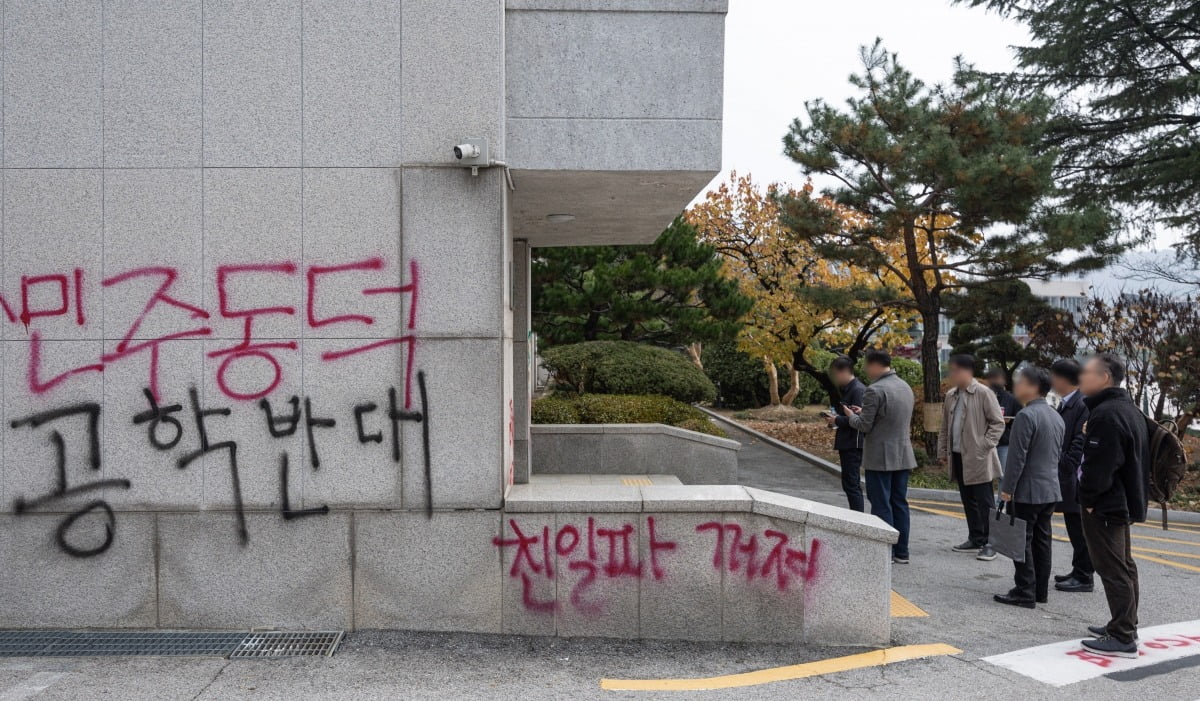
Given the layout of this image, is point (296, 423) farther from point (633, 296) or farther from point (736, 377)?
point (736, 377)

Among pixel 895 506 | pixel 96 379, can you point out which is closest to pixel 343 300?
pixel 96 379

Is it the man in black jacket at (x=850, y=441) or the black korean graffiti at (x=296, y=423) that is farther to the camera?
the man in black jacket at (x=850, y=441)

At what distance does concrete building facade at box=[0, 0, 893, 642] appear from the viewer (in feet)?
17.6

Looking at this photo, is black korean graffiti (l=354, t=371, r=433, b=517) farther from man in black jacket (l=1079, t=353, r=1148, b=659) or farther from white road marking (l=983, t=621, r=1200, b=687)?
man in black jacket (l=1079, t=353, r=1148, b=659)

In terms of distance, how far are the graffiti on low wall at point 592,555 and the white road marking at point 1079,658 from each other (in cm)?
170

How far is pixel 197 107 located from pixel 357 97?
39.5 inches

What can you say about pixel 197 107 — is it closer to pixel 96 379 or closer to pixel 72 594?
pixel 96 379

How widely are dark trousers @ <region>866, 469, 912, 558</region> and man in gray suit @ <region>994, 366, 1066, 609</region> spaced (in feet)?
3.41

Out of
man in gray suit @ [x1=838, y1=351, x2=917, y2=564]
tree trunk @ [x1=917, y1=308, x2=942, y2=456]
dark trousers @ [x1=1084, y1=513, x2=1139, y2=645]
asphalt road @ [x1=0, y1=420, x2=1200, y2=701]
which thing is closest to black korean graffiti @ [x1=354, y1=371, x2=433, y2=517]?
asphalt road @ [x1=0, y1=420, x2=1200, y2=701]

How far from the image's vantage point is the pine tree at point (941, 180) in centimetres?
1302

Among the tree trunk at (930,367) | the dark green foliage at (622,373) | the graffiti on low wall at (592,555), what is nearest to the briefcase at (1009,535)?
the graffiti on low wall at (592,555)

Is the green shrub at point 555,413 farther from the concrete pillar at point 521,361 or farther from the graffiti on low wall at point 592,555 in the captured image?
the graffiti on low wall at point 592,555

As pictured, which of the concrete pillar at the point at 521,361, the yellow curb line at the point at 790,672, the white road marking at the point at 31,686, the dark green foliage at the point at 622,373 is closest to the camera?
the white road marking at the point at 31,686

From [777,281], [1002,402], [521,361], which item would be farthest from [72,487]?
[777,281]
